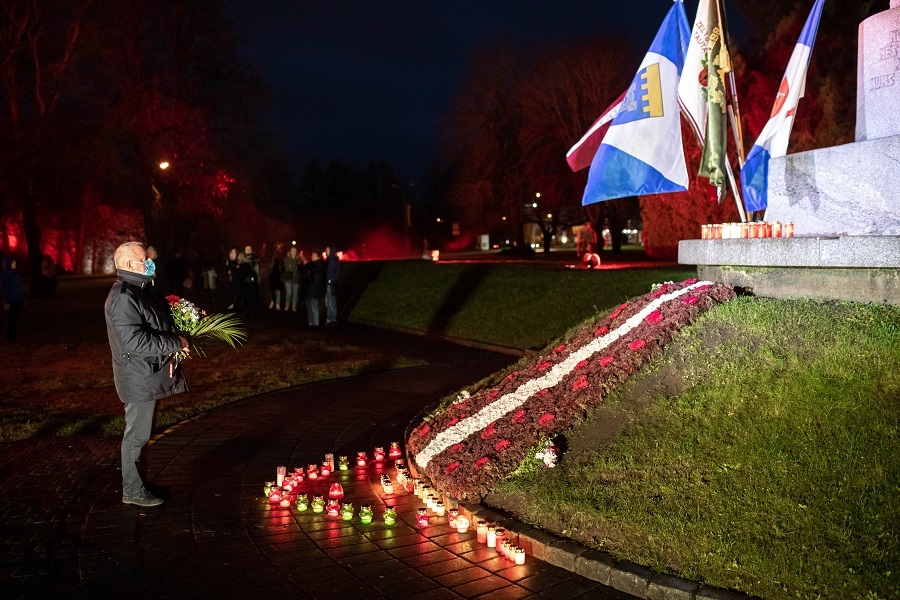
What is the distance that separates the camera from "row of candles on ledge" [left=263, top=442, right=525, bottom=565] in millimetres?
5473

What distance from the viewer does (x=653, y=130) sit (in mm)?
9172

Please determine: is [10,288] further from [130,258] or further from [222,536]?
[222,536]

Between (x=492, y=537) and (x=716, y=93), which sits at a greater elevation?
(x=716, y=93)

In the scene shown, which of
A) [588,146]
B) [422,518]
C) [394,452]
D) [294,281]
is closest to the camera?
[422,518]

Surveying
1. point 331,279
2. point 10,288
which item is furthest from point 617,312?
point 10,288

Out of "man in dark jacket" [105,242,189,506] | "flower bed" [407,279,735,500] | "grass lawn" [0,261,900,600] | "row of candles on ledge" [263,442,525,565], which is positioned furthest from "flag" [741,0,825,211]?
"man in dark jacket" [105,242,189,506]

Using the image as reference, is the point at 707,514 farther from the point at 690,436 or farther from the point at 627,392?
the point at 627,392

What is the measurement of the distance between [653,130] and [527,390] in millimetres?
3580

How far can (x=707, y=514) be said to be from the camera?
491 centimetres

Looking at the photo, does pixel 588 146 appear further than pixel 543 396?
Yes

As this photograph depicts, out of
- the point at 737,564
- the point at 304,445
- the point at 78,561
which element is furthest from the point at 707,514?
the point at 304,445

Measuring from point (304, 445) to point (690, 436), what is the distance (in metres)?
4.42

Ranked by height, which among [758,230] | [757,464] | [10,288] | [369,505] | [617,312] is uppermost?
[758,230]

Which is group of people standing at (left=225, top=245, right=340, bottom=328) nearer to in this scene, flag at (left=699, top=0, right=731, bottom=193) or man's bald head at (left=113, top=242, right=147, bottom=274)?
flag at (left=699, top=0, right=731, bottom=193)
